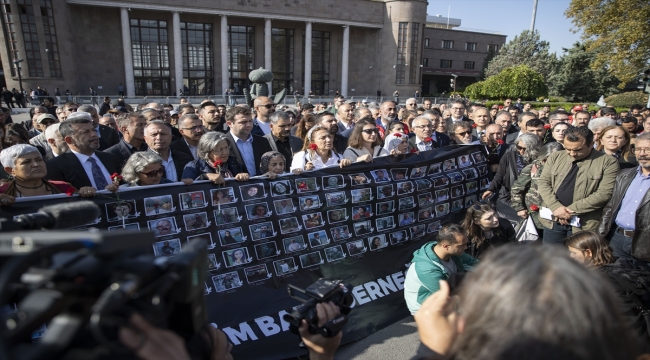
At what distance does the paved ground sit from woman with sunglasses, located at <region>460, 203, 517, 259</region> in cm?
114

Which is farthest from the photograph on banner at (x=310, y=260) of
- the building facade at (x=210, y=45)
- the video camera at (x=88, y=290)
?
the building facade at (x=210, y=45)

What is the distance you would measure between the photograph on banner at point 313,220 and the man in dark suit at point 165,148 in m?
1.73

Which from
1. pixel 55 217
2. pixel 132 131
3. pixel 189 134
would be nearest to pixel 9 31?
pixel 132 131

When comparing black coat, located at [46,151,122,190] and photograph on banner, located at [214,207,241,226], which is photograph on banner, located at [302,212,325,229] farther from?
black coat, located at [46,151,122,190]

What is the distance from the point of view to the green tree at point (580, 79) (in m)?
37.2

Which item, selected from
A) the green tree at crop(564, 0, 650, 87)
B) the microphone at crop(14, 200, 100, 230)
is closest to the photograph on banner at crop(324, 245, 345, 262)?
the microphone at crop(14, 200, 100, 230)

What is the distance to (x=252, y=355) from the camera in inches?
131

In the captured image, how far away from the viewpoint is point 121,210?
11.1ft

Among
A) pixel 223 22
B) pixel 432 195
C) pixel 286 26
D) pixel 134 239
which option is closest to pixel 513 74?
pixel 286 26

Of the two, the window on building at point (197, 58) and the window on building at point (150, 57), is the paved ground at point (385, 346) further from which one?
the window on building at point (150, 57)

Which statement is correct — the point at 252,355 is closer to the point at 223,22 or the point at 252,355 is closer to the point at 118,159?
the point at 118,159

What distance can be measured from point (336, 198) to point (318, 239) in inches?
20.1

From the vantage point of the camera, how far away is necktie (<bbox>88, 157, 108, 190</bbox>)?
14.1 ft

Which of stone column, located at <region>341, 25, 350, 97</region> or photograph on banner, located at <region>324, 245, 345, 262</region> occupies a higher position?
stone column, located at <region>341, 25, 350, 97</region>
